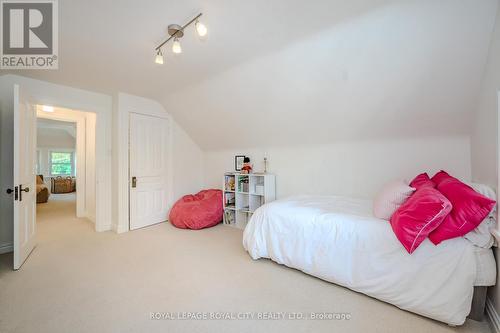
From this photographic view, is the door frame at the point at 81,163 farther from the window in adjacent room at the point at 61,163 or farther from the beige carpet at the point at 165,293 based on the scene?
the window in adjacent room at the point at 61,163

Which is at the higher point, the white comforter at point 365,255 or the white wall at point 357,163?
the white wall at point 357,163

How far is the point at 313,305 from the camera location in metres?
1.78

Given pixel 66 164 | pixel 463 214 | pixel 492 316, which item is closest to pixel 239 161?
pixel 463 214

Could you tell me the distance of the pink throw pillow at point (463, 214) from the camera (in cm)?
142

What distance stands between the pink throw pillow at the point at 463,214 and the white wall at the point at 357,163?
3.98ft

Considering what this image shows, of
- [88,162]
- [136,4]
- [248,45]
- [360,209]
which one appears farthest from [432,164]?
[88,162]

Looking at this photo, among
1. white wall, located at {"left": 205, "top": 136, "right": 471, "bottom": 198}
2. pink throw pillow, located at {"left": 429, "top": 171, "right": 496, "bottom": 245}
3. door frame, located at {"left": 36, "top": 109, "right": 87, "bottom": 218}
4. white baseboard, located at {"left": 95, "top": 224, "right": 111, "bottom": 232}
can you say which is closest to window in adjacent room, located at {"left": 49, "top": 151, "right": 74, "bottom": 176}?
door frame, located at {"left": 36, "top": 109, "right": 87, "bottom": 218}

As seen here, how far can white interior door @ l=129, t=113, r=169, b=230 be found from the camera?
3.69 m

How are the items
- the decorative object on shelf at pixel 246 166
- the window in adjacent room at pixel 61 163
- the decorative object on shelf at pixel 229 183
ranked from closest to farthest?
the decorative object on shelf at pixel 246 166 < the decorative object on shelf at pixel 229 183 < the window in adjacent room at pixel 61 163

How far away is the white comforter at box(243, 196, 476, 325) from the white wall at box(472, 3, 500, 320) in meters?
0.28

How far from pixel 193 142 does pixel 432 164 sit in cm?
408

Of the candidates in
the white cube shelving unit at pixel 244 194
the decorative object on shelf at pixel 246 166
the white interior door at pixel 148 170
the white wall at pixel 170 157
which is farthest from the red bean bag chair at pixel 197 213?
the decorative object on shelf at pixel 246 166

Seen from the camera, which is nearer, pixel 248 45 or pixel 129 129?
pixel 248 45

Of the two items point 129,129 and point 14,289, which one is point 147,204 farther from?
point 14,289
